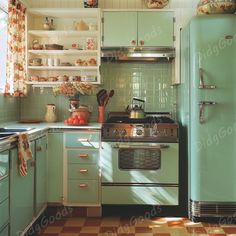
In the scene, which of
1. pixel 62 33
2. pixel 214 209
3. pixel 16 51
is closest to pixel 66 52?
pixel 62 33

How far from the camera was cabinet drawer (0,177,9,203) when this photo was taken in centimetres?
196

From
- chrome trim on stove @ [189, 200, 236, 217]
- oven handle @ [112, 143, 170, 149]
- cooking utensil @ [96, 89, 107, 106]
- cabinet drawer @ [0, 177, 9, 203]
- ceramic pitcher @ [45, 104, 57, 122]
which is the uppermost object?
cooking utensil @ [96, 89, 107, 106]

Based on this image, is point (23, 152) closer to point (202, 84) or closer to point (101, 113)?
point (101, 113)

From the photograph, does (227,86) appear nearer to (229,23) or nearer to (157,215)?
(229,23)

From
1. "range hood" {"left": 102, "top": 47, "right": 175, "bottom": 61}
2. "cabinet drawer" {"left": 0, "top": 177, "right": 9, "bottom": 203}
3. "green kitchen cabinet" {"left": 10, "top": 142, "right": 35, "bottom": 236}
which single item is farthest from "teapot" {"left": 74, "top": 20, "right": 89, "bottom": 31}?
"cabinet drawer" {"left": 0, "top": 177, "right": 9, "bottom": 203}

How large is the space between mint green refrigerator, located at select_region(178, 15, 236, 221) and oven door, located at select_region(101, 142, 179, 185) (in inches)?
8.4

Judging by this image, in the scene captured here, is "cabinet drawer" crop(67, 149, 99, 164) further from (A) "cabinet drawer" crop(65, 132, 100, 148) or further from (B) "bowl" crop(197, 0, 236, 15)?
(B) "bowl" crop(197, 0, 236, 15)

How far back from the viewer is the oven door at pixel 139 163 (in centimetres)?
310

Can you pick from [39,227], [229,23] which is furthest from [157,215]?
[229,23]

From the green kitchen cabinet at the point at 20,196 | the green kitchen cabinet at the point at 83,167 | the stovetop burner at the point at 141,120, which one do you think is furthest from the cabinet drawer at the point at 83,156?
the green kitchen cabinet at the point at 20,196

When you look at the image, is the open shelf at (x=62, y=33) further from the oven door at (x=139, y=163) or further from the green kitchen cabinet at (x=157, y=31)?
the oven door at (x=139, y=163)

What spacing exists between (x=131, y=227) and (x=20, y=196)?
43.4 inches

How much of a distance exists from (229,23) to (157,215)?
1924 millimetres

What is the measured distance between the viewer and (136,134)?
312 cm
